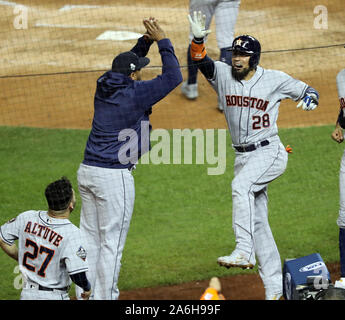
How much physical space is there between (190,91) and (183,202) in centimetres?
→ 267

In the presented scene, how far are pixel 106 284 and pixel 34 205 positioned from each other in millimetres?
2724

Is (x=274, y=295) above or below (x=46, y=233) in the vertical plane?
below

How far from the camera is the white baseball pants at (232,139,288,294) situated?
599 cm

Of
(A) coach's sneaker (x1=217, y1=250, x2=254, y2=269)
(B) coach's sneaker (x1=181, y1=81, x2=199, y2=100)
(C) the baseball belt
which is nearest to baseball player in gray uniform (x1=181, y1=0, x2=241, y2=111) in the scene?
(B) coach's sneaker (x1=181, y1=81, x2=199, y2=100)

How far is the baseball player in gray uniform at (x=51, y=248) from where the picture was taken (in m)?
5.10

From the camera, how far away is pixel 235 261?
227 inches

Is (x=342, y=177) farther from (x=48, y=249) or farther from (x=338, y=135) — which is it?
(x=48, y=249)

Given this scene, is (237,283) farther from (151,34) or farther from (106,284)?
(151,34)

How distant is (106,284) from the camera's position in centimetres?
598

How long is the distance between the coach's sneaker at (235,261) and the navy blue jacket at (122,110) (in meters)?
1.00

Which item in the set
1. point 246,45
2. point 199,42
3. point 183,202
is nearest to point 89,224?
point 199,42

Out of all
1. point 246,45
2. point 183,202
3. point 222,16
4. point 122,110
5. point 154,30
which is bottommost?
point 183,202
